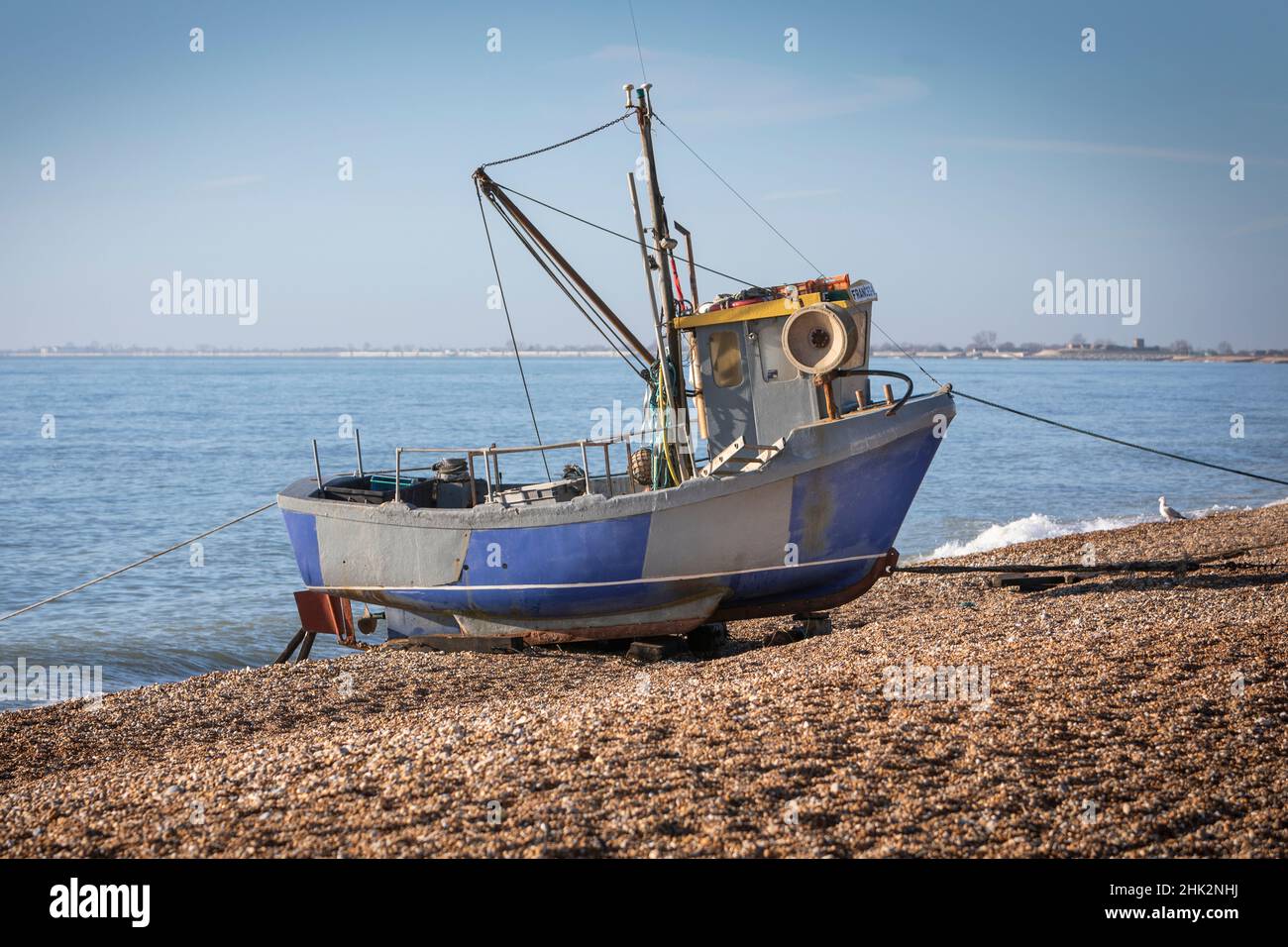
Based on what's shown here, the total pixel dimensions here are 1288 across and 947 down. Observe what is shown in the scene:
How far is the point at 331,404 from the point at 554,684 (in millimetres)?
73098

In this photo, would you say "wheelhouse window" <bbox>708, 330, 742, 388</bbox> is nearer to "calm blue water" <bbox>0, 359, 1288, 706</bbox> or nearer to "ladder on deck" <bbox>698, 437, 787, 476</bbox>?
"ladder on deck" <bbox>698, 437, 787, 476</bbox>

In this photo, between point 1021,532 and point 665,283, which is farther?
point 1021,532

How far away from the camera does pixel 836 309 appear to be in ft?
38.7

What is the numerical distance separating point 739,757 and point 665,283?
282 inches

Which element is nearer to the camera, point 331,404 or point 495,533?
point 495,533

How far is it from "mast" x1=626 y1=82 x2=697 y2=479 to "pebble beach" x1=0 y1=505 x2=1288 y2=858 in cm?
289

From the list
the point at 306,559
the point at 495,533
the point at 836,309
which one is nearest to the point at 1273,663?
the point at 836,309

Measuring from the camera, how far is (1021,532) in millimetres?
25609

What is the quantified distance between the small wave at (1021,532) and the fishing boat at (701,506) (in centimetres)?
1208
